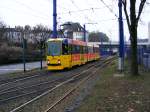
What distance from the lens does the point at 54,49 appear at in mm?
35938

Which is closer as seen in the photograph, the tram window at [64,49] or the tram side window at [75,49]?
the tram window at [64,49]

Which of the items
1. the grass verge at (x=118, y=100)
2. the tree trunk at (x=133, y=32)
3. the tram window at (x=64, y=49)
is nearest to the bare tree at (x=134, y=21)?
the tree trunk at (x=133, y=32)

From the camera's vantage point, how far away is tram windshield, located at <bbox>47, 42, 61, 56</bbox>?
35.8m

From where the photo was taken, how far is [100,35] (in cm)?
17312

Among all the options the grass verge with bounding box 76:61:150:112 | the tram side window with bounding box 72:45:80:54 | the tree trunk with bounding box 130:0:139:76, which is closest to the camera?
the grass verge with bounding box 76:61:150:112

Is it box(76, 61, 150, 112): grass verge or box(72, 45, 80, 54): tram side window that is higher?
box(72, 45, 80, 54): tram side window

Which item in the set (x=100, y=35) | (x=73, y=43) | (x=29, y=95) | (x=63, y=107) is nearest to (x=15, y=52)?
(x=73, y=43)

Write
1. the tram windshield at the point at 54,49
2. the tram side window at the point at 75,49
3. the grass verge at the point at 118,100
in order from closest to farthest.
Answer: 1. the grass verge at the point at 118,100
2. the tram windshield at the point at 54,49
3. the tram side window at the point at 75,49

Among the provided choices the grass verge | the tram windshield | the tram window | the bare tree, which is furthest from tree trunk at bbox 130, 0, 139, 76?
the tram windshield

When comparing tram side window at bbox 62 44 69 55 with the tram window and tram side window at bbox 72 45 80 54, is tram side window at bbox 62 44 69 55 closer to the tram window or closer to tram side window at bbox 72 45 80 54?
the tram window

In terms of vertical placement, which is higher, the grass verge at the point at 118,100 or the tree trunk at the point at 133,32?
the tree trunk at the point at 133,32

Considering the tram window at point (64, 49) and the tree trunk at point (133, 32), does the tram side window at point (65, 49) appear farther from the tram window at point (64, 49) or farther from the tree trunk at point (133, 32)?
the tree trunk at point (133, 32)

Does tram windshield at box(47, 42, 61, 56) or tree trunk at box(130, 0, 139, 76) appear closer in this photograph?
tree trunk at box(130, 0, 139, 76)

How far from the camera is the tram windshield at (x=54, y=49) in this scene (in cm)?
3578
